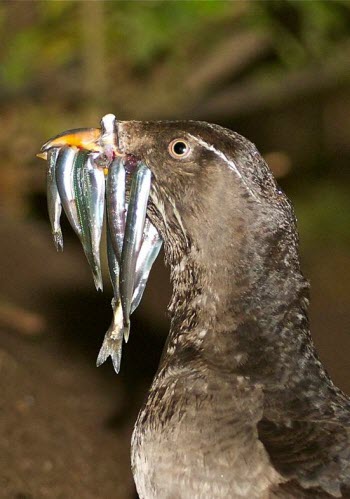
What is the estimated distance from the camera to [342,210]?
1160cm

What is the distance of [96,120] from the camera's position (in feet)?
28.0

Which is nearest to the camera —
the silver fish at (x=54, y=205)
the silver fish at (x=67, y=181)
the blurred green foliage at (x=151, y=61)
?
the silver fish at (x=67, y=181)

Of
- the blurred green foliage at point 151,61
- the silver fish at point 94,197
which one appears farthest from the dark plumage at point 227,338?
the blurred green foliage at point 151,61

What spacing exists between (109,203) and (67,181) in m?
0.18

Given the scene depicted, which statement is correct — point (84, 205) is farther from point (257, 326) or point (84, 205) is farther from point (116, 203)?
point (257, 326)

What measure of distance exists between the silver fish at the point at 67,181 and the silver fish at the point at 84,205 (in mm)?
12

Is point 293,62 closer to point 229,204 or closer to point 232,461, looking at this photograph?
point 229,204

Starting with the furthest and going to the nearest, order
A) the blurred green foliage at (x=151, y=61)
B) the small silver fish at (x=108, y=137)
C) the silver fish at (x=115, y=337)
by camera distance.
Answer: the blurred green foliage at (x=151, y=61)
the silver fish at (x=115, y=337)
the small silver fish at (x=108, y=137)

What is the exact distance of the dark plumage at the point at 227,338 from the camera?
3734 millimetres

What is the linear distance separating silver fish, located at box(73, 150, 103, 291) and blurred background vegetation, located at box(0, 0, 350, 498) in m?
1.80

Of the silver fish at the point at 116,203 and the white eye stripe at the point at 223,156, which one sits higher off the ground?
the white eye stripe at the point at 223,156

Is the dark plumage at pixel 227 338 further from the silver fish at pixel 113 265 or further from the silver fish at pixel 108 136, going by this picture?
the silver fish at pixel 113 265

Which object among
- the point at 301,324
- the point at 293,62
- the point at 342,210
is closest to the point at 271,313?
the point at 301,324

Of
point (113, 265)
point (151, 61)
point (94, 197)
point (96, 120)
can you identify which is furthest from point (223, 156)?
point (151, 61)
